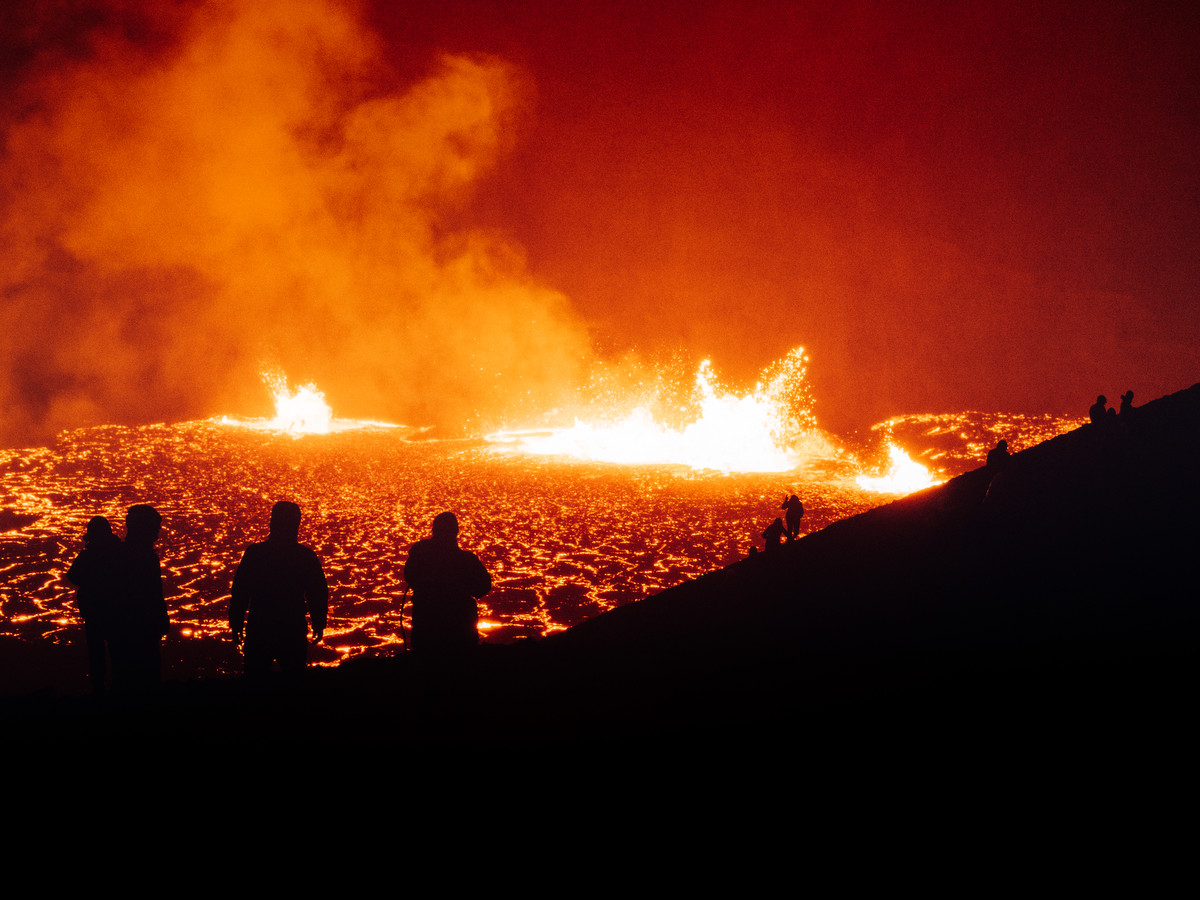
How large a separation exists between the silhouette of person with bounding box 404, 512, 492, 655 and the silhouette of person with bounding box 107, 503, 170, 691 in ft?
8.69

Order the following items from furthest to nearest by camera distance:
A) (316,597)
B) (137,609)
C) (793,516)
Result: 1. (793,516)
2. (137,609)
3. (316,597)

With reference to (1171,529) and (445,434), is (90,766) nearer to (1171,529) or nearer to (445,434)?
(1171,529)

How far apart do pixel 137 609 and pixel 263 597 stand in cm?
141

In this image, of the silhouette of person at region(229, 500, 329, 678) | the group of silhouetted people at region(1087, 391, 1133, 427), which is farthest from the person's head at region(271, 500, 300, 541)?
the group of silhouetted people at region(1087, 391, 1133, 427)

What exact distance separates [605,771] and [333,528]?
4732cm

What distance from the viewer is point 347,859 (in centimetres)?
340

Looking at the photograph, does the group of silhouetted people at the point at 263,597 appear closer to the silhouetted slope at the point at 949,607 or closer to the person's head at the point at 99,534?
the person's head at the point at 99,534

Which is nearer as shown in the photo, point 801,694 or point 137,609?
point 801,694

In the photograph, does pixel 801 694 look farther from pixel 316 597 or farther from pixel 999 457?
pixel 999 457

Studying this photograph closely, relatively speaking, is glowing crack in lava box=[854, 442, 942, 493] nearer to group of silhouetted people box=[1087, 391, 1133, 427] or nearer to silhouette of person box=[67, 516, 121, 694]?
group of silhouetted people box=[1087, 391, 1133, 427]

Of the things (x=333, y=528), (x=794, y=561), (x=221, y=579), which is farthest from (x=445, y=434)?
(x=794, y=561)

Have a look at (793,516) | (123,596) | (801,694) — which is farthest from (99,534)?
(793,516)

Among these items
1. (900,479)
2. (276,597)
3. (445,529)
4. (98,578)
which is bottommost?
(900,479)

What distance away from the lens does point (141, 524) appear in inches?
231
